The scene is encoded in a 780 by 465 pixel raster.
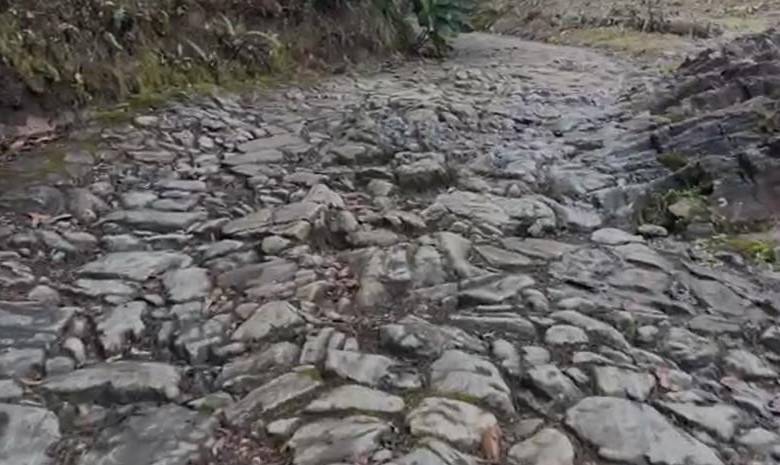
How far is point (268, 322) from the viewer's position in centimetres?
Result: 264

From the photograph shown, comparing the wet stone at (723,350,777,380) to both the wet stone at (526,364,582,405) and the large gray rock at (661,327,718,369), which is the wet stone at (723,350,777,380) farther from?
the wet stone at (526,364,582,405)

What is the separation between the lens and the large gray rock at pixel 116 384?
2.21 meters

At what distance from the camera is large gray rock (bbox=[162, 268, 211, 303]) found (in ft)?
9.33

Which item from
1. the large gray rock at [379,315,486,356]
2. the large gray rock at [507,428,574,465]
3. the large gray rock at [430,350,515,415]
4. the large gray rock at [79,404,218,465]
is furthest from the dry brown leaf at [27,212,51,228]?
the large gray rock at [507,428,574,465]

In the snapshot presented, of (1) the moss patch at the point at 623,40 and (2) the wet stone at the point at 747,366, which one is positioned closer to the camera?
(2) the wet stone at the point at 747,366

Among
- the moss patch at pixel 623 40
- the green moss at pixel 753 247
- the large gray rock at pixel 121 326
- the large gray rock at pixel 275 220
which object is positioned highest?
the large gray rock at pixel 121 326

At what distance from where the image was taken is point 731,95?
5598 mm

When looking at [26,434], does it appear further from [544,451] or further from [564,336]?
[564,336]

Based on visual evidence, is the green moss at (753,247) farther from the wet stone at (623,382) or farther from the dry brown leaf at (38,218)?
the dry brown leaf at (38,218)

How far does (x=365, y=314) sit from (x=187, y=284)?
0.71 metres

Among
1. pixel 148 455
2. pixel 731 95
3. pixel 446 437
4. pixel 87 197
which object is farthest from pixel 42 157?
pixel 731 95

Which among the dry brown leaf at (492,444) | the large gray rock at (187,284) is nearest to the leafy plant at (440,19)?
the large gray rock at (187,284)

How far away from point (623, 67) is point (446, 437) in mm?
8421

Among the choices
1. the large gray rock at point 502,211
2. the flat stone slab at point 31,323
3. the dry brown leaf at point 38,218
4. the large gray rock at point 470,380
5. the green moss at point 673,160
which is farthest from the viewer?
the green moss at point 673,160
